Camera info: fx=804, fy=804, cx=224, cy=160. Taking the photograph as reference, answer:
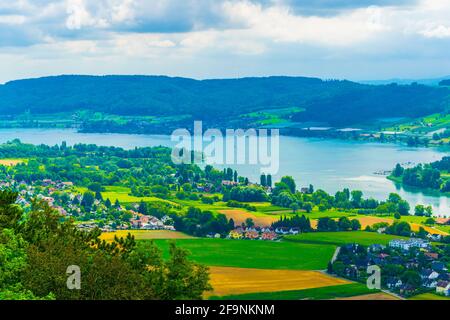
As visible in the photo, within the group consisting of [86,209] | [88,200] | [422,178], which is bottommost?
[86,209]

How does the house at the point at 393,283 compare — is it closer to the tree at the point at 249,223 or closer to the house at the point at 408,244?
the house at the point at 408,244

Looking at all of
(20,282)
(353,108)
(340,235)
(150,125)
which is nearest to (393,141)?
(353,108)

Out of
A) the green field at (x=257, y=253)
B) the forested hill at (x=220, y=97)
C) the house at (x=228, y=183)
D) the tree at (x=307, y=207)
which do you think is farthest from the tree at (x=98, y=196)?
the forested hill at (x=220, y=97)

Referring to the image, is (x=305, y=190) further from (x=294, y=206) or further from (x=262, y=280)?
(x=262, y=280)

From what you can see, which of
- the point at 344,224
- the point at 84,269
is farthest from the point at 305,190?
the point at 84,269

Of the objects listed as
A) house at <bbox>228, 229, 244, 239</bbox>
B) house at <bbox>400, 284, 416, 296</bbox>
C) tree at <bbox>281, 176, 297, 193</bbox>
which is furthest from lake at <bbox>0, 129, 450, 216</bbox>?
house at <bbox>400, 284, 416, 296</bbox>

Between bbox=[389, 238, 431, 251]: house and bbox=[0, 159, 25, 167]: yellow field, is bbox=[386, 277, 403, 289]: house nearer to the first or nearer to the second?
bbox=[389, 238, 431, 251]: house

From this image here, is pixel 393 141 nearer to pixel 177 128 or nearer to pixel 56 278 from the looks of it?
pixel 177 128
